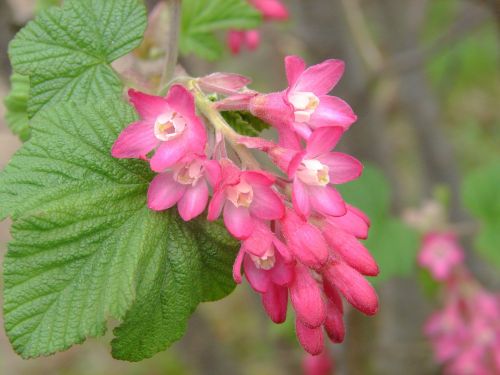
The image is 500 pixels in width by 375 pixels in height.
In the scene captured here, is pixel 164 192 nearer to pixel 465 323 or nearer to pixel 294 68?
pixel 294 68

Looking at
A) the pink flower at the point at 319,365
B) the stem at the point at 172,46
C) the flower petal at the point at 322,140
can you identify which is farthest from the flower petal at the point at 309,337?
the pink flower at the point at 319,365

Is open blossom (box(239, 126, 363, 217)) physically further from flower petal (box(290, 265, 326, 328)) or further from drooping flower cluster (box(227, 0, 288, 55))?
drooping flower cluster (box(227, 0, 288, 55))

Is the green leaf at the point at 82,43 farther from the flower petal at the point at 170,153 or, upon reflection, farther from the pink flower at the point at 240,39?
the pink flower at the point at 240,39

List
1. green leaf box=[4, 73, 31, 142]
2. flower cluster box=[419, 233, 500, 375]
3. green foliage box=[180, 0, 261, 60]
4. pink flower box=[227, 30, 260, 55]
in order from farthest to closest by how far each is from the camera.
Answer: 1. flower cluster box=[419, 233, 500, 375]
2. pink flower box=[227, 30, 260, 55]
3. green foliage box=[180, 0, 261, 60]
4. green leaf box=[4, 73, 31, 142]

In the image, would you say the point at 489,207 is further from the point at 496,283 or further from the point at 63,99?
the point at 63,99

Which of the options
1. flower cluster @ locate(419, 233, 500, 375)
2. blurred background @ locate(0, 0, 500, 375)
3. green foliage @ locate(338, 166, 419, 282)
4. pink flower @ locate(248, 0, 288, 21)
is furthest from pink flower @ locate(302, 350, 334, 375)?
pink flower @ locate(248, 0, 288, 21)
